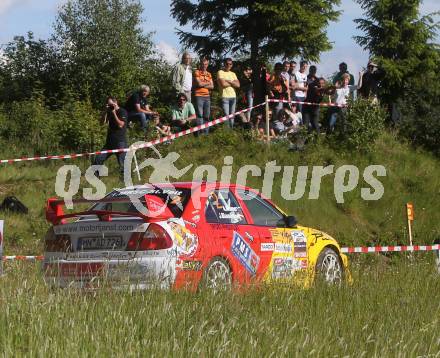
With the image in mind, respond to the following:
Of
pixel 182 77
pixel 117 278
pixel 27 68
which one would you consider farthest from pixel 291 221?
pixel 27 68

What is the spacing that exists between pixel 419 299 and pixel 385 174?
45.7 feet

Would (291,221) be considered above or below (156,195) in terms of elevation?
below

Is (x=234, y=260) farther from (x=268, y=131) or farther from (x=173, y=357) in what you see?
(x=268, y=131)

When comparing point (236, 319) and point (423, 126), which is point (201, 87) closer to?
point (423, 126)

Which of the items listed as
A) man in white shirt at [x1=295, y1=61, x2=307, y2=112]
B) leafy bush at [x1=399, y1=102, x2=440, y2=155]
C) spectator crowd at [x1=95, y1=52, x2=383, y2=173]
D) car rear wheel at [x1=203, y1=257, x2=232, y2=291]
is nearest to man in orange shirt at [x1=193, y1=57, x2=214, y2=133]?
spectator crowd at [x1=95, y1=52, x2=383, y2=173]

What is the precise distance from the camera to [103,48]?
45.8 m

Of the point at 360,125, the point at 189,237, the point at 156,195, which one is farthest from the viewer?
the point at 360,125

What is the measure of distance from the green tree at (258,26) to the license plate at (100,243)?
17.3 m

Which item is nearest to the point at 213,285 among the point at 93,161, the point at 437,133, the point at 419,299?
the point at 419,299

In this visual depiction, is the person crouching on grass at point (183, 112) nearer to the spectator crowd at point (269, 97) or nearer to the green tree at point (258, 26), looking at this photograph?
the spectator crowd at point (269, 97)

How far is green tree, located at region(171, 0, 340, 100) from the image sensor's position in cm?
2734

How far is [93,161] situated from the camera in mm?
19938

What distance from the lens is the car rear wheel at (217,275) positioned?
775cm

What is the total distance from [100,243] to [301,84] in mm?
12981
